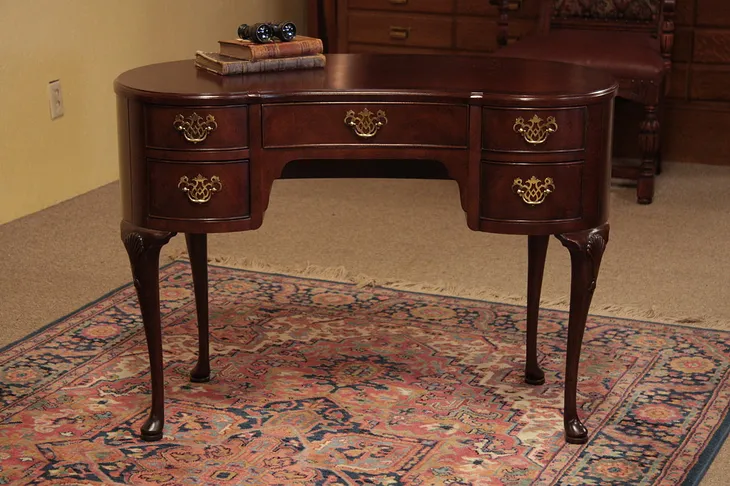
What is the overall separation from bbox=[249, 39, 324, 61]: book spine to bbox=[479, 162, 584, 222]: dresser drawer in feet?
1.66

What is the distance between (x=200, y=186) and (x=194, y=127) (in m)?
0.12

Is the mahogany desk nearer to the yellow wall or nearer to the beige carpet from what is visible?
the beige carpet

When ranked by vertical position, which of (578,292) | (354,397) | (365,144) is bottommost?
(354,397)

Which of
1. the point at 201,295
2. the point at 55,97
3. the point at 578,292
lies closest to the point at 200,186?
the point at 201,295

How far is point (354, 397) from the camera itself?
9.02ft

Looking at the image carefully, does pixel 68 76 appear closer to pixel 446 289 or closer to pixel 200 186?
pixel 446 289

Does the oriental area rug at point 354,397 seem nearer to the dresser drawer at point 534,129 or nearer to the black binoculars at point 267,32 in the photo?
the dresser drawer at point 534,129

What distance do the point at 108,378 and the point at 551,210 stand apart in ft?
3.99

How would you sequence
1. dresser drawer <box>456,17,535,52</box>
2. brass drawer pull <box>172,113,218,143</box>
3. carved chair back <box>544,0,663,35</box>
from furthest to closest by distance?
dresser drawer <box>456,17,535,52</box> < carved chair back <box>544,0,663,35</box> < brass drawer pull <box>172,113,218,143</box>

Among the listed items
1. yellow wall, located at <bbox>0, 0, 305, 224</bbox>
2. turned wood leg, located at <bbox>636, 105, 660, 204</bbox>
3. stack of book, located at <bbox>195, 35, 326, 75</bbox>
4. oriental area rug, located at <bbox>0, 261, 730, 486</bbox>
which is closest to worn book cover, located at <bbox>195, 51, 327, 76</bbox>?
stack of book, located at <bbox>195, 35, 326, 75</bbox>

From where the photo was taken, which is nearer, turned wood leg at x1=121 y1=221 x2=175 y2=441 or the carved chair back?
turned wood leg at x1=121 y1=221 x2=175 y2=441

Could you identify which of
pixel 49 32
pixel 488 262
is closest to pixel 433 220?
pixel 488 262

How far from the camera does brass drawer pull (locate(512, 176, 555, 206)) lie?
2.33 metres

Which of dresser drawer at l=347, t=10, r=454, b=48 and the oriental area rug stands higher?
dresser drawer at l=347, t=10, r=454, b=48
